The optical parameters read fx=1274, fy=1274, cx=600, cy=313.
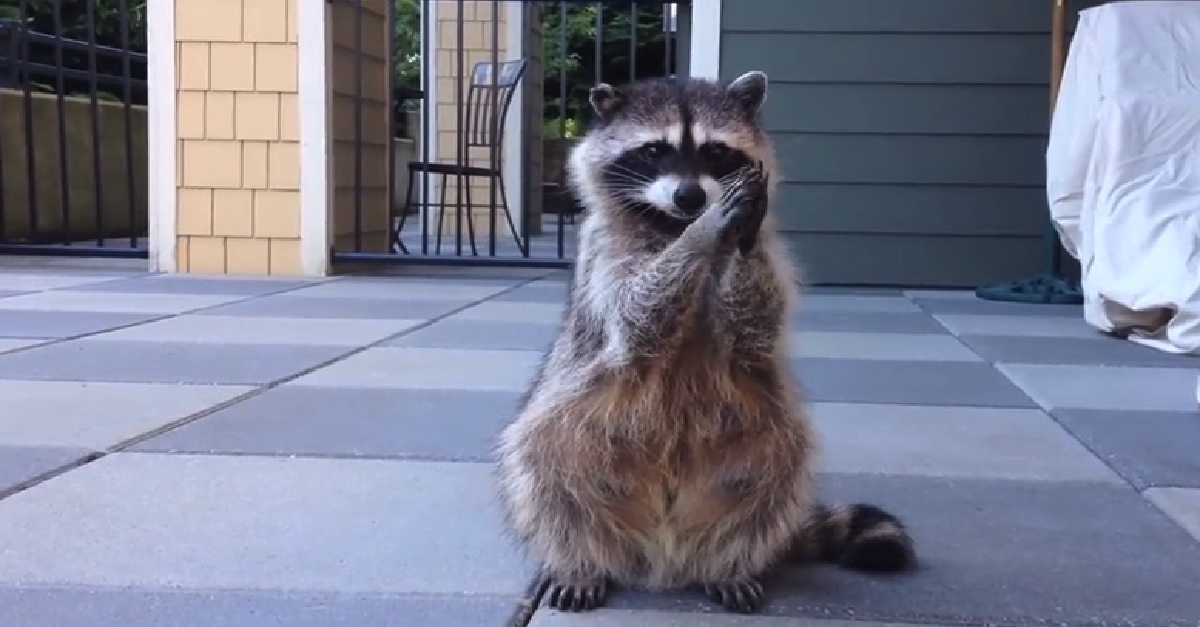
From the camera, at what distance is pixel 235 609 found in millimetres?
1942

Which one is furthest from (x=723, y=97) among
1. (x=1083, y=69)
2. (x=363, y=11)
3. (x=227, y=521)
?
(x=363, y=11)

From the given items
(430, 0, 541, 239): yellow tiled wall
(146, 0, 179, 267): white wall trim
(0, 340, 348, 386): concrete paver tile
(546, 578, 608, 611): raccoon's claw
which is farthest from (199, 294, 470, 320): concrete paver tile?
(430, 0, 541, 239): yellow tiled wall

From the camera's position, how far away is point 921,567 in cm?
222

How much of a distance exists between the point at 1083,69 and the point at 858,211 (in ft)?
5.38

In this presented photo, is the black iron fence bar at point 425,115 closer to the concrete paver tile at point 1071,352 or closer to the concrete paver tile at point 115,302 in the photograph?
the concrete paver tile at point 115,302

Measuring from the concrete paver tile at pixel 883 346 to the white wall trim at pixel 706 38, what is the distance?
237 cm

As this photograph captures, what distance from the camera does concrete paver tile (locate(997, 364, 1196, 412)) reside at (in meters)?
3.79

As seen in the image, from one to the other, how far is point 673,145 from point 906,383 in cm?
217

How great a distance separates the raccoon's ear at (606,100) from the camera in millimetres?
2424

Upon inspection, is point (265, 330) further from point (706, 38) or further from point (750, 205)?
point (750, 205)

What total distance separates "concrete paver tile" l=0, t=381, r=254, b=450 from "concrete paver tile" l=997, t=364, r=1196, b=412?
248 centimetres

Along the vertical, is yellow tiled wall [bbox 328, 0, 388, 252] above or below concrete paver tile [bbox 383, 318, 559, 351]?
above

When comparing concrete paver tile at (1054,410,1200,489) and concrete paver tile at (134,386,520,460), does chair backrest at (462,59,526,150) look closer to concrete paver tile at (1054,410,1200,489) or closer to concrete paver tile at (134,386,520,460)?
concrete paver tile at (134,386,520,460)

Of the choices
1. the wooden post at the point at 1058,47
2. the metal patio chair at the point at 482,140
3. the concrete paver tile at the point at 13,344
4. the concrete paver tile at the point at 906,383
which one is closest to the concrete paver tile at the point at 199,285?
the metal patio chair at the point at 482,140
